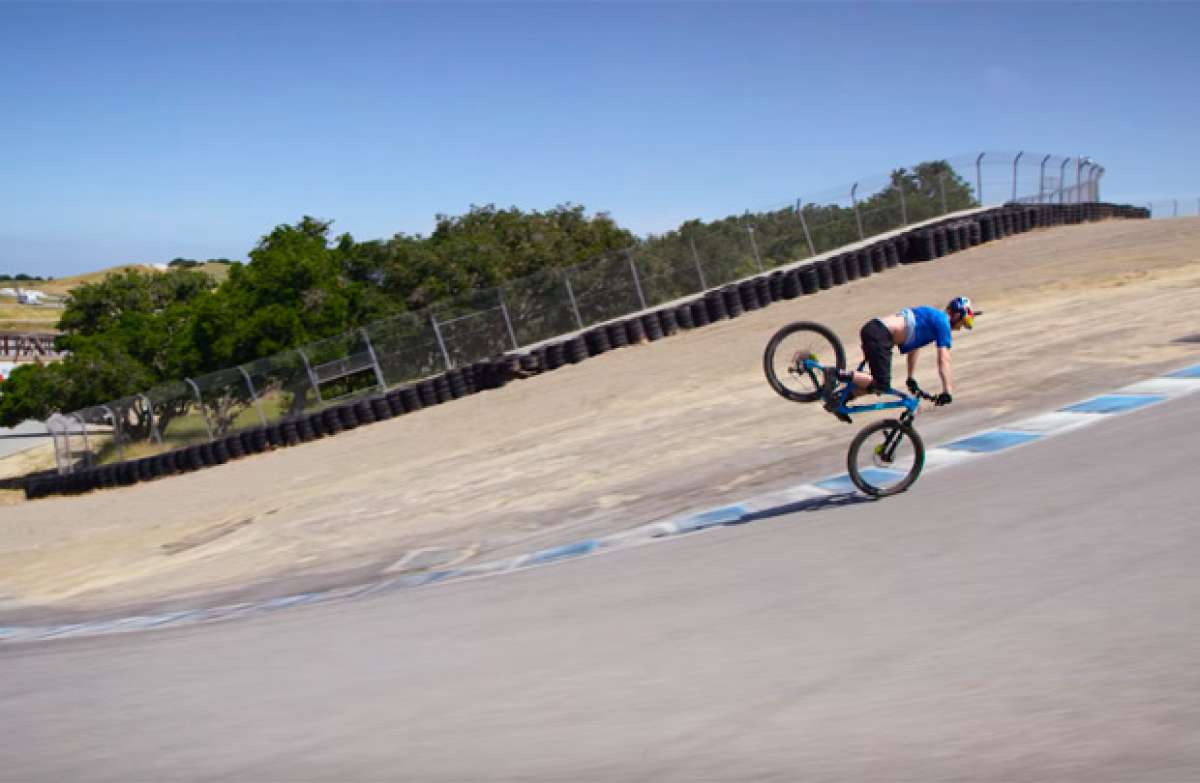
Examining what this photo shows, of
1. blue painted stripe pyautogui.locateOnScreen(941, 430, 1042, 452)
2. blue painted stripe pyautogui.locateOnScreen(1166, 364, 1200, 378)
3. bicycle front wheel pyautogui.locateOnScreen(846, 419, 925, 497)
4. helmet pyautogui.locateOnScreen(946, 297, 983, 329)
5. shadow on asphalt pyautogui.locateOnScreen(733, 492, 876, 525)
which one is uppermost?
helmet pyautogui.locateOnScreen(946, 297, 983, 329)

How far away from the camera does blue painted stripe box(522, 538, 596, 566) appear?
9.15 m

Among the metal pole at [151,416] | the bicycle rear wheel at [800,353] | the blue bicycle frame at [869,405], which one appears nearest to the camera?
the blue bicycle frame at [869,405]

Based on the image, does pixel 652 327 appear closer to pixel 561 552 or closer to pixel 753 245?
pixel 753 245

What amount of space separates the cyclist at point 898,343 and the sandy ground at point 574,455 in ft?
7.05

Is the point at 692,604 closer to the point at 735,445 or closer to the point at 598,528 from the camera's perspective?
the point at 598,528

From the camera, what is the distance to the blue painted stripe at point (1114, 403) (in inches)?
413

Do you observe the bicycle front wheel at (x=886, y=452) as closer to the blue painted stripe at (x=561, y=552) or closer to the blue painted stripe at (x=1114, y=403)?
the blue painted stripe at (x=561, y=552)

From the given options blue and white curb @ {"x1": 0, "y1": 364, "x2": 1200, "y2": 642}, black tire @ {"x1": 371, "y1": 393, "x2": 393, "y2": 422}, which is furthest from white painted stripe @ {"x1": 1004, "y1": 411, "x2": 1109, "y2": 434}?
black tire @ {"x1": 371, "y1": 393, "x2": 393, "y2": 422}

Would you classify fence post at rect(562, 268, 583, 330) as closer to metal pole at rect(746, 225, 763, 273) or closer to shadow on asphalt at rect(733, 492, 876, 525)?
metal pole at rect(746, 225, 763, 273)

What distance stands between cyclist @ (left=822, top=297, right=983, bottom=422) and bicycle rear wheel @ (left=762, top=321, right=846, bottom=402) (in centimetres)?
30

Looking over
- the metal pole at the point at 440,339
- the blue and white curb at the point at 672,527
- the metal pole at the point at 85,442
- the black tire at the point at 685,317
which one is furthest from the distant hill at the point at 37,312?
the blue and white curb at the point at 672,527

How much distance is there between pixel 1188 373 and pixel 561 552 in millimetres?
7681

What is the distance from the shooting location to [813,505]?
902 cm

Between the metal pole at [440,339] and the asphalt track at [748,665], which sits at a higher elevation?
the metal pole at [440,339]
